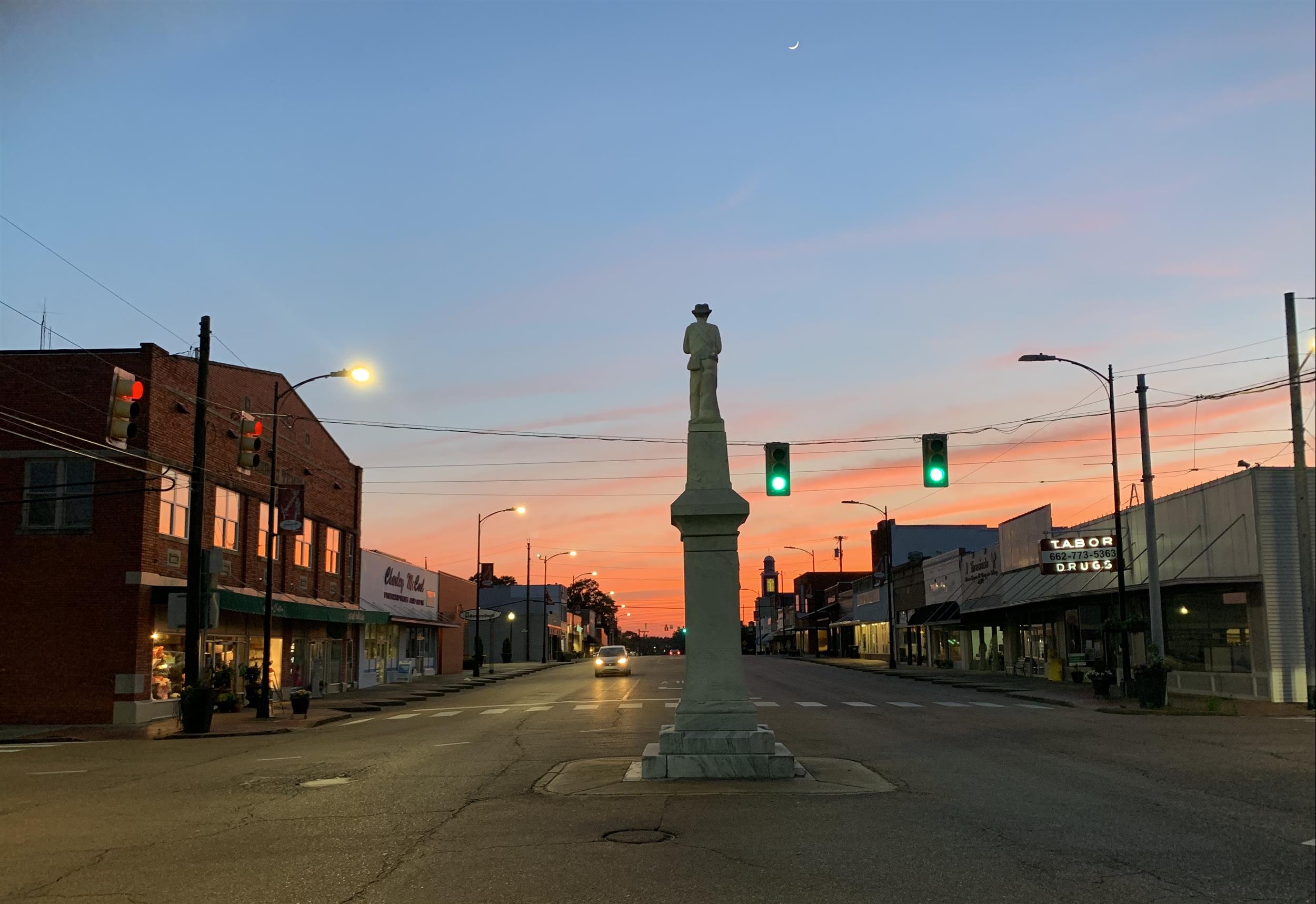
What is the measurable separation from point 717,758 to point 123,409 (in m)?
10.0

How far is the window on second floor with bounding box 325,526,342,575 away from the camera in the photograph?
44438mm

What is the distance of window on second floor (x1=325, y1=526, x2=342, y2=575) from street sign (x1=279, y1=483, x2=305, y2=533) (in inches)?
449

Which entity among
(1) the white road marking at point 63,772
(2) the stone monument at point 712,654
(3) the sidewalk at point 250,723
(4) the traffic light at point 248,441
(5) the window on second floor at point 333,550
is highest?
(4) the traffic light at point 248,441

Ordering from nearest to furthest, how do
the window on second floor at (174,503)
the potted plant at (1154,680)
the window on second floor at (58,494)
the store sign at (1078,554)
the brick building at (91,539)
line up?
the potted plant at (1154,680), the brick building at (91,539), the window on second floor at (58,494), the window on second floor at (174,503), the store sign at (1078,554)

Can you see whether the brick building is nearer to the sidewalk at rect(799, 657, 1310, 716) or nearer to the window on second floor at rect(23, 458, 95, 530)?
the window on second floor at rect(23, 458, 95, 530)

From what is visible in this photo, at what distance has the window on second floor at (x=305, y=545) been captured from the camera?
40750 millimetres

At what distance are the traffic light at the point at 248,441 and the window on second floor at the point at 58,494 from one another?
8550 mm

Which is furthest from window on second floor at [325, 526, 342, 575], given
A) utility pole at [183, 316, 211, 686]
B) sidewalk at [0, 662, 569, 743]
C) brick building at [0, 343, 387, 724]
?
utility pole at [183, 316, 211, 686]

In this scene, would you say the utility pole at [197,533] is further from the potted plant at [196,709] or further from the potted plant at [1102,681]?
the potted plant at [1102,681]

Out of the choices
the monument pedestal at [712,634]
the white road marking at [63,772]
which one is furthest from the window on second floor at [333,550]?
the monument pedestal at [712,634]

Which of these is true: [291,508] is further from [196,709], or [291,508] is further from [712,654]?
[712,654]

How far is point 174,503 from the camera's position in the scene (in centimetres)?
3050

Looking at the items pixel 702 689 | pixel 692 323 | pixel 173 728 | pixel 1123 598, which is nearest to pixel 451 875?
pixel 702 689

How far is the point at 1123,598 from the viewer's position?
101 feet
